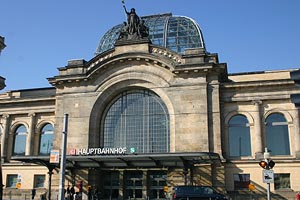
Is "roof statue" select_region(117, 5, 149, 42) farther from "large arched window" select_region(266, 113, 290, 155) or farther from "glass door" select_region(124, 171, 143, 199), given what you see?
"large arched window" select_region(266, 113, 290, 155)

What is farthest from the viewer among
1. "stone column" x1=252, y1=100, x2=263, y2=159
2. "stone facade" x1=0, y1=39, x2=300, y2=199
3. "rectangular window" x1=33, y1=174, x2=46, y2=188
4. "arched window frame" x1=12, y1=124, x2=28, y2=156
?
"arched window frame" x1=12, y1=124, x2=28, y2=156

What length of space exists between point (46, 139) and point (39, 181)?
5.21 meters

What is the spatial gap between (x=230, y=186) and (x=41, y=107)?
979 inches

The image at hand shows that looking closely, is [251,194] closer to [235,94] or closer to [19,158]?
[235,94]

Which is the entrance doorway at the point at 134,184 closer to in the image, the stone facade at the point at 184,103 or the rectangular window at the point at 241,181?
the stone facade at the point at 184,103

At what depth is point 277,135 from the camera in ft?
127

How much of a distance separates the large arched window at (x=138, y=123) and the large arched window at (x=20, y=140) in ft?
40.4

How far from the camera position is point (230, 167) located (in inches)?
1503

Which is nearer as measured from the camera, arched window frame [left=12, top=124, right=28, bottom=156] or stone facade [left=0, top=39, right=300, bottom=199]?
stone facade [left=0, top=39, right=300, bottom=199]

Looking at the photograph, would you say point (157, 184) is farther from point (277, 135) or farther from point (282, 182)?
point (277, 135)

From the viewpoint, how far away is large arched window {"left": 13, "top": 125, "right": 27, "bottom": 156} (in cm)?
4831

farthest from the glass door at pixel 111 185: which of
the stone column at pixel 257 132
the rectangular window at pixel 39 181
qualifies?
the stone column at pixel 257 132

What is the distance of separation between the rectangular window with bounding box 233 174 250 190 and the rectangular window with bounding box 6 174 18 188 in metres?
26.1

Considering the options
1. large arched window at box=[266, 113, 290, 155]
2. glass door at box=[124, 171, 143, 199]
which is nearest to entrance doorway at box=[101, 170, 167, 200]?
glass door at box=[124, 171, 143, 199]
